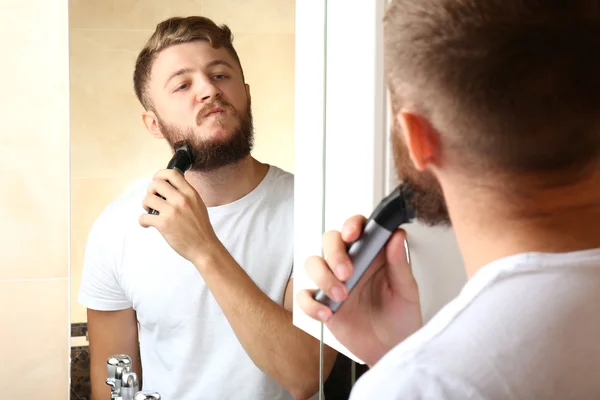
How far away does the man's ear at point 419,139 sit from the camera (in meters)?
0.53

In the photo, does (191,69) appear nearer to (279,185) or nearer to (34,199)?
(279,185)

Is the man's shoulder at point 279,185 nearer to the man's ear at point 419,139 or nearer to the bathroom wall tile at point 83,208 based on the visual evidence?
the bathroom wall tile at point 83,208

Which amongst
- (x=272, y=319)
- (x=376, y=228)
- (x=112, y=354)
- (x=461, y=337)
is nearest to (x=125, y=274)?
(x=112, y=354)

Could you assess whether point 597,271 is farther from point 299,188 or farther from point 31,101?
point 31,101

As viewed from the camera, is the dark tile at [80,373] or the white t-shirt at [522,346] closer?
the white t-shirt at [522,346]

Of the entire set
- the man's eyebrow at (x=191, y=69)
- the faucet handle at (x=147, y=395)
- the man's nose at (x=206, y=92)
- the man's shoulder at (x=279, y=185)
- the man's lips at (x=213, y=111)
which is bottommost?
the faucet handle at (x=147, y=395)

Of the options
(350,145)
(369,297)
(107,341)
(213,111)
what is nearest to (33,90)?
(213,111)

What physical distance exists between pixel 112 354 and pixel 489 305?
A: 899 millimetres

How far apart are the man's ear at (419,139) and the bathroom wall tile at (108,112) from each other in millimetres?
744

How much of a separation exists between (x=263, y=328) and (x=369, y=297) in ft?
1.79

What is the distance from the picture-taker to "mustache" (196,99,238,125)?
1207 millimetres

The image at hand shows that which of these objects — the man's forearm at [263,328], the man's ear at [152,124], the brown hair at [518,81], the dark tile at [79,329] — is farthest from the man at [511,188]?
the dark tile at [79,329]

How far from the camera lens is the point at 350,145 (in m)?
0.73

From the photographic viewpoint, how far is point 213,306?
1.21 meters
